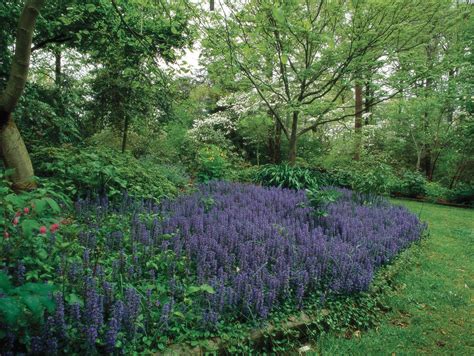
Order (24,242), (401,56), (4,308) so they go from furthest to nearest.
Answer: (401,56) → (24,242) → (4,308)

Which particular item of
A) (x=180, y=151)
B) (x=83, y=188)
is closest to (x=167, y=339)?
(x=83, y=188)

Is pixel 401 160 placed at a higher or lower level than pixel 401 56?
lower

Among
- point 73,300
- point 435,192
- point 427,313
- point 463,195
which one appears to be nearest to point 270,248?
point 427,313

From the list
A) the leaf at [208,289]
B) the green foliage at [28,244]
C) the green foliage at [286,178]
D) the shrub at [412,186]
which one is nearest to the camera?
the green foliage at [28,244]

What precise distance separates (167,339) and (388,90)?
878cm

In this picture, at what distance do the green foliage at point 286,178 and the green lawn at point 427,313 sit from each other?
3.25 m

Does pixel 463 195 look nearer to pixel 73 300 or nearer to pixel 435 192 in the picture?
pixel 435 192

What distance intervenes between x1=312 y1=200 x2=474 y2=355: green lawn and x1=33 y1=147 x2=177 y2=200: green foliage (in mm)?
3436

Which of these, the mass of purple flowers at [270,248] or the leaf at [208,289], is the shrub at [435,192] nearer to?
the mass of purple flowers at [270,248]

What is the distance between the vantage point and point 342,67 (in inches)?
324

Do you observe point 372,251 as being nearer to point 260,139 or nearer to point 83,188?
point 83,188

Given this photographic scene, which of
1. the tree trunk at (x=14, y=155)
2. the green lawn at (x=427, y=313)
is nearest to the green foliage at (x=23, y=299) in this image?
the green lawn at (x=427, y=313)

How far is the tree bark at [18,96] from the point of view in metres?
3.26

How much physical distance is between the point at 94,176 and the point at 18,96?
1.41m
